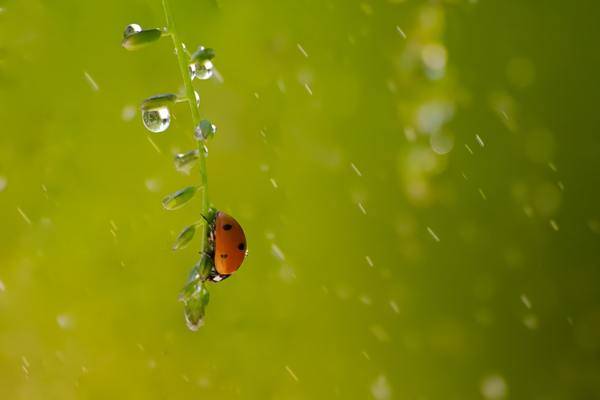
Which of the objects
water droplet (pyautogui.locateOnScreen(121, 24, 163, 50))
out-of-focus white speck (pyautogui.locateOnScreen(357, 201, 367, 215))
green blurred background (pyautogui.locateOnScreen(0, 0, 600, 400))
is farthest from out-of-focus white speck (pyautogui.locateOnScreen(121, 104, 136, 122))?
water droplet (pyautogui.locateOnScreen(121, 24, 163, 50))

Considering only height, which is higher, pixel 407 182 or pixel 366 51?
pixel 366 51

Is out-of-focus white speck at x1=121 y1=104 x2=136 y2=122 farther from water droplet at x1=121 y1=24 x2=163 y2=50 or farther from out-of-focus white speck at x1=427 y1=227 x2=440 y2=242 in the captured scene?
water droplet at x1=121 y1=24 x2=163 y2=50

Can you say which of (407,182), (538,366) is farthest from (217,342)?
(538,366)

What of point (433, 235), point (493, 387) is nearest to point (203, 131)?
point (433, 235)

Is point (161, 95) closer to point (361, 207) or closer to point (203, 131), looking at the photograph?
point (203, 131)

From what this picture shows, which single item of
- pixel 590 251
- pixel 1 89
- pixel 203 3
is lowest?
pixel 590 251

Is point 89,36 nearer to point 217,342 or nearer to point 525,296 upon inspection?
point 217,342

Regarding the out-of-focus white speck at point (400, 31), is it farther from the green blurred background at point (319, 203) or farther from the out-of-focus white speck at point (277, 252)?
the out-of-focus white speck at point (277, 252)
